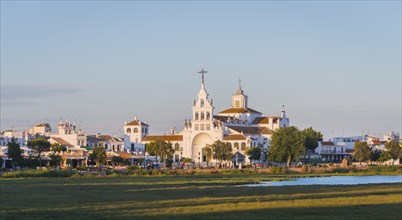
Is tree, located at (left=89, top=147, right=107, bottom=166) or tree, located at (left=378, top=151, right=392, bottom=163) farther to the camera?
tree, located at (left=378, top=151, right=392, bottom=163)

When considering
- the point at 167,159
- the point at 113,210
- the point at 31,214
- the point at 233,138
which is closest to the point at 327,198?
the point at 113,210

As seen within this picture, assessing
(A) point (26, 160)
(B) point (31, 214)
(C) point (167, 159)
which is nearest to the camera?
(B) point (31, 214)

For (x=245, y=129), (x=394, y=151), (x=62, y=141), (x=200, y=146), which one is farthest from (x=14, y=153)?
(x=394, y=151)

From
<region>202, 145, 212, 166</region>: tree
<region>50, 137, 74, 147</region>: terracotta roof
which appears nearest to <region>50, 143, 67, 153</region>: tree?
<region>50, 137, 74, 147</region>: terracotta roof

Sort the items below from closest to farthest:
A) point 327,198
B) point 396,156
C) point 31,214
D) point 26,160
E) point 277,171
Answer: point 31,214, point 327,198, point 277,171, point 26,160, point 396,156

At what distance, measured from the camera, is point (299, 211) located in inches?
1443

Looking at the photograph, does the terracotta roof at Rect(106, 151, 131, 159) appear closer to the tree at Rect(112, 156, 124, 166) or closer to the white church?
the tree at Rect(112, 156, 124, 166)

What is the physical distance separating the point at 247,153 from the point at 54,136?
45.6 m

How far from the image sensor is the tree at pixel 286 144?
143625 mm

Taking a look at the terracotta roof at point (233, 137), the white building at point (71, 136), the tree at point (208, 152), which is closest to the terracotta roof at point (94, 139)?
the white building at point (71, 136)

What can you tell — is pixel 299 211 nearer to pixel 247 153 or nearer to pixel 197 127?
pixel 247 153

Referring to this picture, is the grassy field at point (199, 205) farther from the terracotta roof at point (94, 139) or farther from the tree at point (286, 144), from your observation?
the terracotta roof at point (94, 139)

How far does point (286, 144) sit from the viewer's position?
144 metres

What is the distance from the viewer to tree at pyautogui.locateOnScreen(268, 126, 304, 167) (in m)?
144
